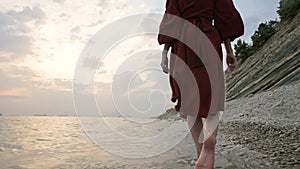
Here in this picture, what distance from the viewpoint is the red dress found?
9.21 feet

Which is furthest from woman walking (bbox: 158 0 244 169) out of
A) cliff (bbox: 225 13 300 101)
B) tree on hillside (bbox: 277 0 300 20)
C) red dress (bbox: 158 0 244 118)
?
tree on hillside (bbox: 277 0 300 20)

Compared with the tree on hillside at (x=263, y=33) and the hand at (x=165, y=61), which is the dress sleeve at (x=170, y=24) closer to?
the hand at (x=165, y=61)

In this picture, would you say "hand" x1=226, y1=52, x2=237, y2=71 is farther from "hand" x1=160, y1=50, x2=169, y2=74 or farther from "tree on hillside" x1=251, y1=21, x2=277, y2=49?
"tree on hillside" x1=251, y1=21, x2=277, y2=49

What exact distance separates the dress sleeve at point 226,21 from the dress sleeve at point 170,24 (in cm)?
33

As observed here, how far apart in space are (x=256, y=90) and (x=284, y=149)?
15.4m

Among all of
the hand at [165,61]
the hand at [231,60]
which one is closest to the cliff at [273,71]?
the hand at [231,60]

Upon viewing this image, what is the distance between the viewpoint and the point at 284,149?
16.6ft

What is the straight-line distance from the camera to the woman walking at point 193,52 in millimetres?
2795

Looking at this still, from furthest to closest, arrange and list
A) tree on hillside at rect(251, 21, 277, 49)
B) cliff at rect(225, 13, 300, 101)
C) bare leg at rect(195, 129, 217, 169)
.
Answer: tree on hillside at rect(251, 21, 277, 49), cliff at rect(225, 13, 300, 101), bare leg at rect(195, 129, 217, 169)

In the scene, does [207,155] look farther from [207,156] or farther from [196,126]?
[196,126]

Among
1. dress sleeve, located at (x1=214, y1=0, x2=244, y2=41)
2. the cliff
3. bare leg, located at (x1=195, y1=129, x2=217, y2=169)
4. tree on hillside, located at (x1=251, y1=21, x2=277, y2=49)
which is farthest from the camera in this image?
tree on hillside, located at (x1=251, y1=21, x2=277, y2=49)

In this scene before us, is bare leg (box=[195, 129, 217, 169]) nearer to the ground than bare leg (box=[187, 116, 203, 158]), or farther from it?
nearer to the ground

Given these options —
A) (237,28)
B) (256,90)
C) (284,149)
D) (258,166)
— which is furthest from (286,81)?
(237,28)

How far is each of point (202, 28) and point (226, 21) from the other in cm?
26
